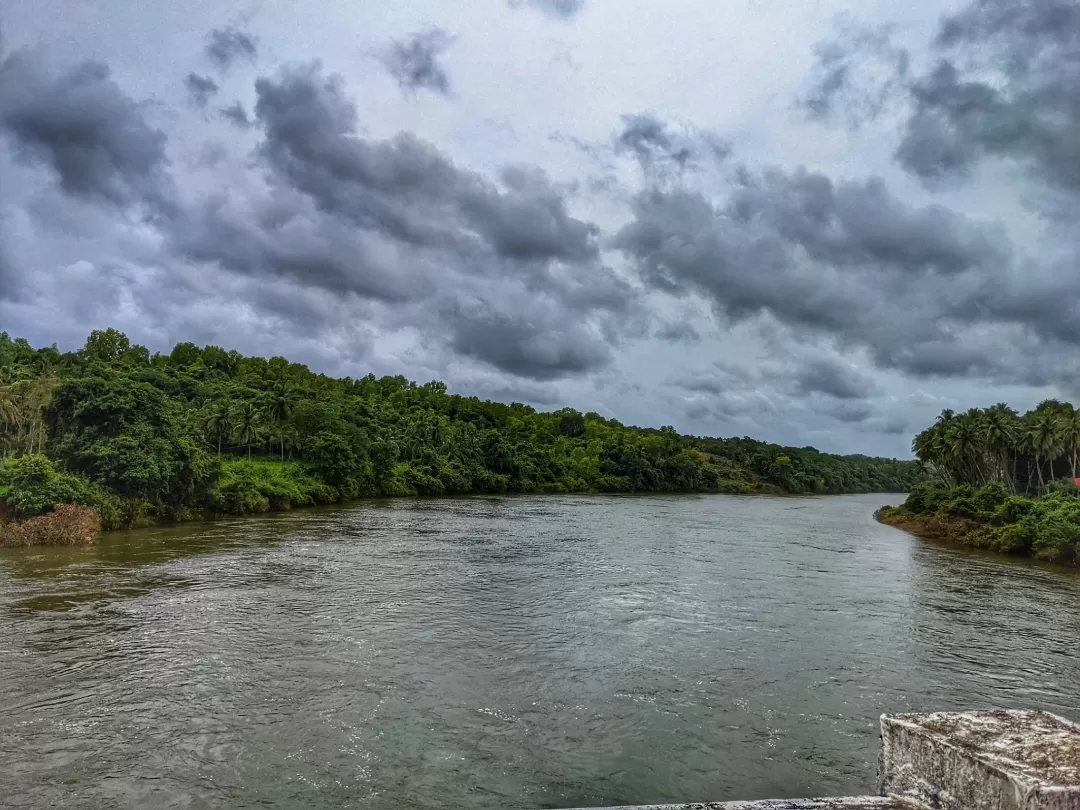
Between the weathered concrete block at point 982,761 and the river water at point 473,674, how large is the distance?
5061 millimetres

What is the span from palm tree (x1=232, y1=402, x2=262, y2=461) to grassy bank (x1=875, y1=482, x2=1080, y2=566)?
65.3 meters

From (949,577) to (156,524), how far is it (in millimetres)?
41448

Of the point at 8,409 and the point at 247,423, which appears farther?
the point at 247,423

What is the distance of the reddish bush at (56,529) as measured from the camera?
1196 inches

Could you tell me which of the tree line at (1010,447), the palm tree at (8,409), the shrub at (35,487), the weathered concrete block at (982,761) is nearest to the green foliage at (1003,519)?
the tree line at (1010,447)

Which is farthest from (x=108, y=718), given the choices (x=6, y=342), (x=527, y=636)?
(x=6, y=342)

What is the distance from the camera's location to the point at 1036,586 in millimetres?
29406

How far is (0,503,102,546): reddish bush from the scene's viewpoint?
30.4 meters

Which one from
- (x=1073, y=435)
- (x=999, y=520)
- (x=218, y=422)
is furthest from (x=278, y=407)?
(x=1073, y=435)

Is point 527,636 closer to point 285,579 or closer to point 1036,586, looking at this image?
point 285,579

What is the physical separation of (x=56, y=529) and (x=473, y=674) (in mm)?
26729

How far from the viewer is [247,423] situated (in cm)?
7638

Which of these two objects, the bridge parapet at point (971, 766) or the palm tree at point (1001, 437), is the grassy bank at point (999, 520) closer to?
the palm tree at point (1001, 437)

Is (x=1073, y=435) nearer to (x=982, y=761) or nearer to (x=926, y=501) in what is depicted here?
(x=926, y=501)
